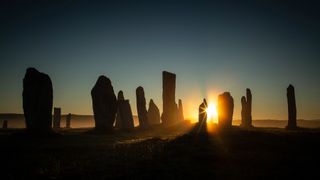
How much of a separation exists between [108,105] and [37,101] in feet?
30.8

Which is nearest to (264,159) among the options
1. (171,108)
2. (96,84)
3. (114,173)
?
(114,173)

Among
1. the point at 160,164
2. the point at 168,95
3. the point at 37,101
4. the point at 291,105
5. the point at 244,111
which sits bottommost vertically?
the point at 160,164

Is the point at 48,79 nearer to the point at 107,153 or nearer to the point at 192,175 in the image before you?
the point at 107,153

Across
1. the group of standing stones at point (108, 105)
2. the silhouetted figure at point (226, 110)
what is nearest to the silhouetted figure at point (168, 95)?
the group of standing stones at point (108, 105)

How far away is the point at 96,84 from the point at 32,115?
10.3 m

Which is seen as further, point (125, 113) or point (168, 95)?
point (168, 95)

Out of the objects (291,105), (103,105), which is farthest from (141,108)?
(291,105)

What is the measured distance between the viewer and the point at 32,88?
1094 inches

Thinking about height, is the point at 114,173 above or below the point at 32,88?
below

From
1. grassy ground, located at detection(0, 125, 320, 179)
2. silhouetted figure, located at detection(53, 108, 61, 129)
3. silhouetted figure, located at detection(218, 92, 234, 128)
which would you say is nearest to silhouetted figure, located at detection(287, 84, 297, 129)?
silhouetted figure, located at detection(218, 92, 234, 128)

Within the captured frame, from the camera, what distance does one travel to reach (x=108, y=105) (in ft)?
116

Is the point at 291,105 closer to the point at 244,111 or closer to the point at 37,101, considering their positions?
the point at 244,111

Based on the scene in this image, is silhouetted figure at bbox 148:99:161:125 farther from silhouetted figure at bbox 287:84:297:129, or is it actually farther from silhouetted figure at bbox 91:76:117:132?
silhouetted figure at bbox 91:76:117:132

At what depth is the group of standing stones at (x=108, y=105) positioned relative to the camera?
2742cm
